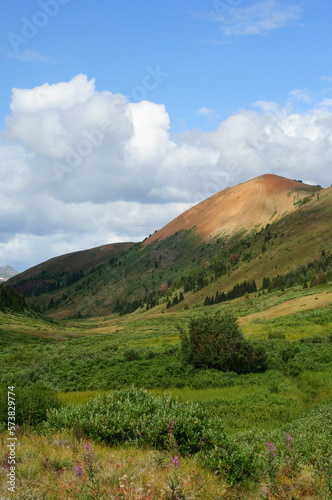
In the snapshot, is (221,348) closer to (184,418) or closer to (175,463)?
(184,418)

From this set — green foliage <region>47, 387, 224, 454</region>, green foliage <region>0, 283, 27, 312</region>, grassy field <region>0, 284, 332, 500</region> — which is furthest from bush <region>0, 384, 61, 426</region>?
→ green foliage <region>0, 283, 27, 312</region>

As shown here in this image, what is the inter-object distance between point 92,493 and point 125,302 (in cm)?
19567

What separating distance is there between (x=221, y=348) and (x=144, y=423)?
1497cm

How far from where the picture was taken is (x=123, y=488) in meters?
5.88

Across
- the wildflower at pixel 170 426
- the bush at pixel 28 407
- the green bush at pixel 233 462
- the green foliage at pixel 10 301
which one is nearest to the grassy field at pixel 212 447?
the green bush at pixel 233 462

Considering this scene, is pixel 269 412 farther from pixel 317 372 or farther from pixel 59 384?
pixel 59 384

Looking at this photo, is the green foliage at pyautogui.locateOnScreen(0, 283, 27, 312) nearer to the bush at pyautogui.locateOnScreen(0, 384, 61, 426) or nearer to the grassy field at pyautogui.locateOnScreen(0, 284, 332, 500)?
the grassy field at pyautogui.locateOnScreen(0, 284, 332, 500)

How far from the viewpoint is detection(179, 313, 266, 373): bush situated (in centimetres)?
A: 2234

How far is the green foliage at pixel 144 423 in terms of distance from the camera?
846 cm

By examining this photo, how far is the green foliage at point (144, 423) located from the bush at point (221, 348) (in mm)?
13012

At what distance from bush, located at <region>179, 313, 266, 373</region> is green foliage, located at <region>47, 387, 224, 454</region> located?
1301cm

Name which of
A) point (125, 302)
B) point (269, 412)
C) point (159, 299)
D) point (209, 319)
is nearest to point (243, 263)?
point (159, 299)

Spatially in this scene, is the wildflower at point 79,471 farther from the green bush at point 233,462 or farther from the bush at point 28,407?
the bush at point 28,407

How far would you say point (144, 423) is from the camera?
8.91 m
